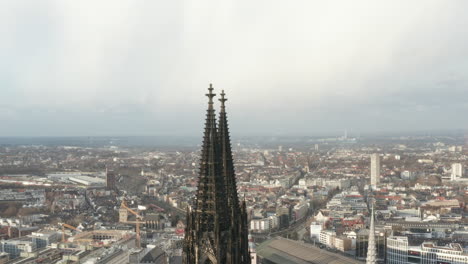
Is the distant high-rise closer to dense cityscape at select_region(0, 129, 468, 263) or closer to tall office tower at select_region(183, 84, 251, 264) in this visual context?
dense cityscape at select_region(0, 129, 468, 263)

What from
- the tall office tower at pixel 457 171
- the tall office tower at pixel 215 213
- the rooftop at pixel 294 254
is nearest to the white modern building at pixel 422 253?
the rooftop at pixel 294 254

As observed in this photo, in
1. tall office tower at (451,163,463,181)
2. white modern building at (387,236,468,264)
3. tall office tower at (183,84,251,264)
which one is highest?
tall office tower at (183,84,251,264)

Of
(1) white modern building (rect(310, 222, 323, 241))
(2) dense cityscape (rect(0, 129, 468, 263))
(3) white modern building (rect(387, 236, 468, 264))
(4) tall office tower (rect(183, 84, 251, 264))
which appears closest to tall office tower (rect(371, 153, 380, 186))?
(2) dense cityscape (rect(0, 129, 468, 263))

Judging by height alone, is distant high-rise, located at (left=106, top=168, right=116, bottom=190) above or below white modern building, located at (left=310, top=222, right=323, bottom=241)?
above

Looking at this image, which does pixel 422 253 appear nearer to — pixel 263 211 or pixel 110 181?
pixel 263 211

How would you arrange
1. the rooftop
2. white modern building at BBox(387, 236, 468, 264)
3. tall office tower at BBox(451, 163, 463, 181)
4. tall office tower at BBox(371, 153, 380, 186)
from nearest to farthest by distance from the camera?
the rooftop < white modern building at BBox(387, 236, 468, 264) < tall office tower at BBox(371, 153, 380, 186) < tall office tower at BBox(451, 163, 463, 181)

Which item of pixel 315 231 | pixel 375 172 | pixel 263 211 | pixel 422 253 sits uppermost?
pixel 375 172

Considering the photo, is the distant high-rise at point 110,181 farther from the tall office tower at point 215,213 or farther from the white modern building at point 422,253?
the tall office tower at point 215,213

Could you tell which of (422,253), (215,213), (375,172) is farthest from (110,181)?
(215,213)
